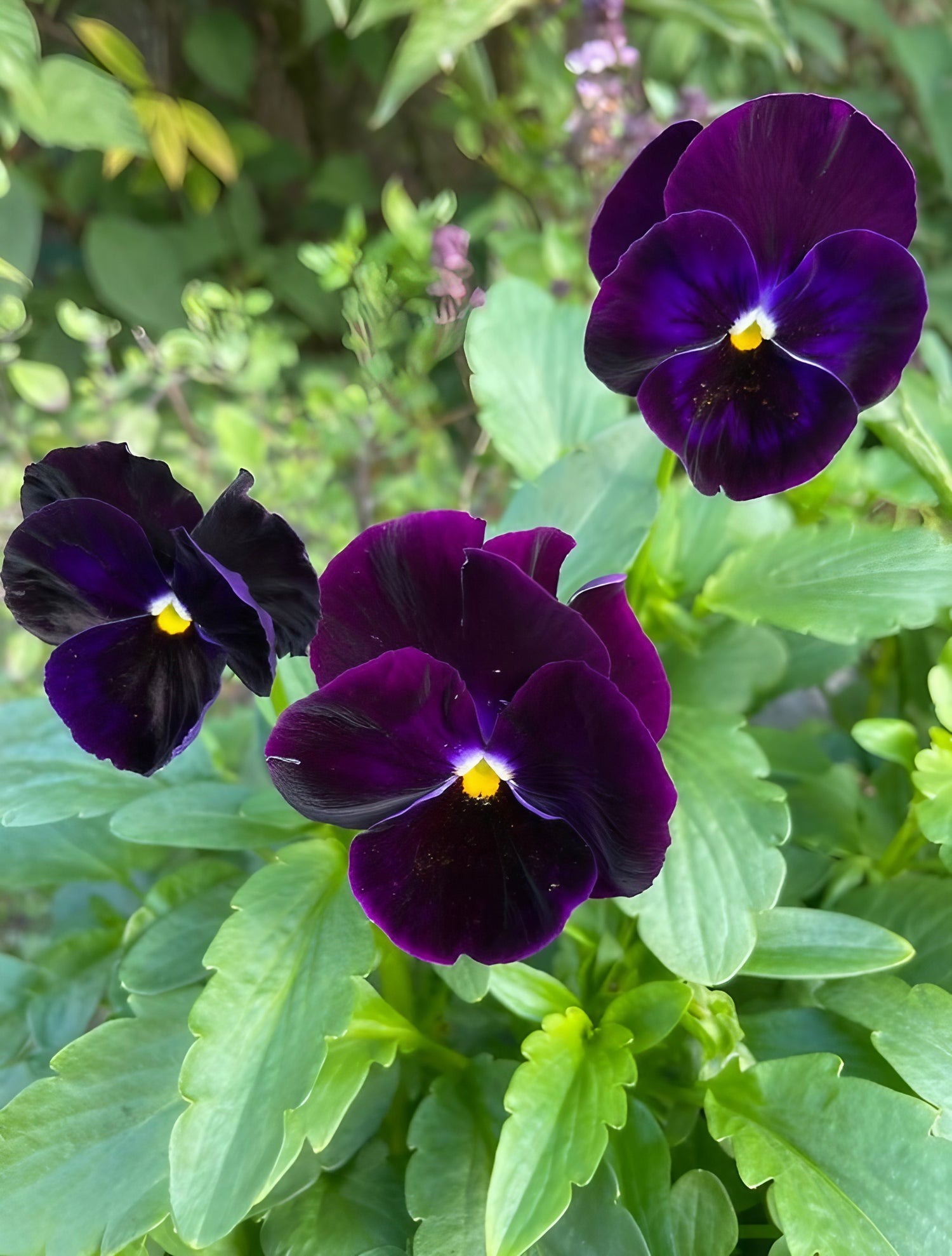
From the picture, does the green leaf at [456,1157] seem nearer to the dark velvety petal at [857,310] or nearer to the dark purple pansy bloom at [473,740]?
the dark purple pansy bloom at [473,740]

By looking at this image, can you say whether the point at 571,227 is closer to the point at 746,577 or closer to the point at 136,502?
the point at 746,577

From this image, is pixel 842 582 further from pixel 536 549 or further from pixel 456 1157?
pixel 456 1157

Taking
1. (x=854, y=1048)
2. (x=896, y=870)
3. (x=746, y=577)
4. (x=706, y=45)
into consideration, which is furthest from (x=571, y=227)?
(x=854, y=1048)

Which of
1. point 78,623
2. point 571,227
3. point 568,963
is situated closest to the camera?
point 78,623

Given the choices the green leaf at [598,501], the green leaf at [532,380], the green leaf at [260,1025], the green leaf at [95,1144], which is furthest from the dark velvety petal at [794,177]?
the green leaf at [95,1144]

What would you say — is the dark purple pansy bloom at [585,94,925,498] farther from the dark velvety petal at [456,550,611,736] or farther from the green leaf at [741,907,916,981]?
the green leaf at [741,907,916,981]

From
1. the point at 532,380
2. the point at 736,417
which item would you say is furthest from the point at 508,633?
the point at 532,380
